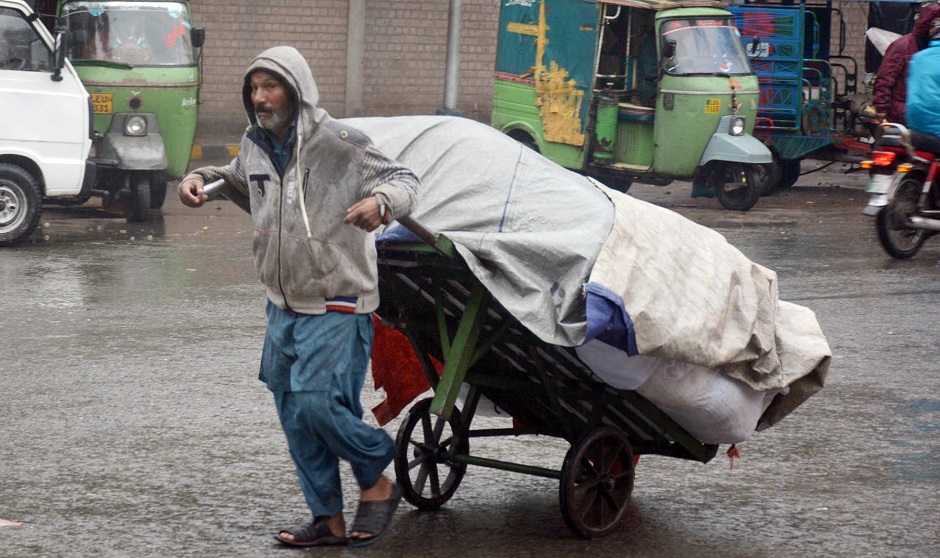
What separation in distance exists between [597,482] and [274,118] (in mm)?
1590

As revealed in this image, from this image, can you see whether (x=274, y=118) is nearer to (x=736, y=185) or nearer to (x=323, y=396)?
(x=323, y=396)

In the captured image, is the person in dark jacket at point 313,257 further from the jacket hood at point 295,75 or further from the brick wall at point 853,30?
the brick wall at point 853,30

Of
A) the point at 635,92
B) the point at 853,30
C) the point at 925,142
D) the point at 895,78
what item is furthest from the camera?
the point at 853,30

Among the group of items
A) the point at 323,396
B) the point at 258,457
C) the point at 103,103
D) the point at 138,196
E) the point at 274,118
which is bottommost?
the point at 138,196

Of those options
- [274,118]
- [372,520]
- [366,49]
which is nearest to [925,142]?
[372,520]

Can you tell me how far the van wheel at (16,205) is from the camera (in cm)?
1093

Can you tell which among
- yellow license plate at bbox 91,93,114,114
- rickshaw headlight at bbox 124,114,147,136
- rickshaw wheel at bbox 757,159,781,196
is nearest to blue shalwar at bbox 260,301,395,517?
rickshaw headlight at bbox 124,114,147,136

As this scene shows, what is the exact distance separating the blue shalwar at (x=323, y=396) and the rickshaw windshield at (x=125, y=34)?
9.41 m

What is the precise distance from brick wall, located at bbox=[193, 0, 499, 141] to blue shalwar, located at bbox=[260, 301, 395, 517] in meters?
16.5

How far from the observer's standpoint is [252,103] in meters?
4.22

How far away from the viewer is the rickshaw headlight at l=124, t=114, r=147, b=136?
498 inches

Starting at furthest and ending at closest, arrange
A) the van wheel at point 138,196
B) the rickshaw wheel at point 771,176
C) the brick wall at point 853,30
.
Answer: the brick wall at point 853,30 → the rickshaw wheel at point 771,176 → the van wheel at point 138,196

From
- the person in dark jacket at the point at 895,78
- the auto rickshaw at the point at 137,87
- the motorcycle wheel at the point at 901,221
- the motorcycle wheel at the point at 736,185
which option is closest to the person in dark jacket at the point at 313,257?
the motorcycle wheel at the point at 901,221

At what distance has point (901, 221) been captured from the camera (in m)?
11.0
